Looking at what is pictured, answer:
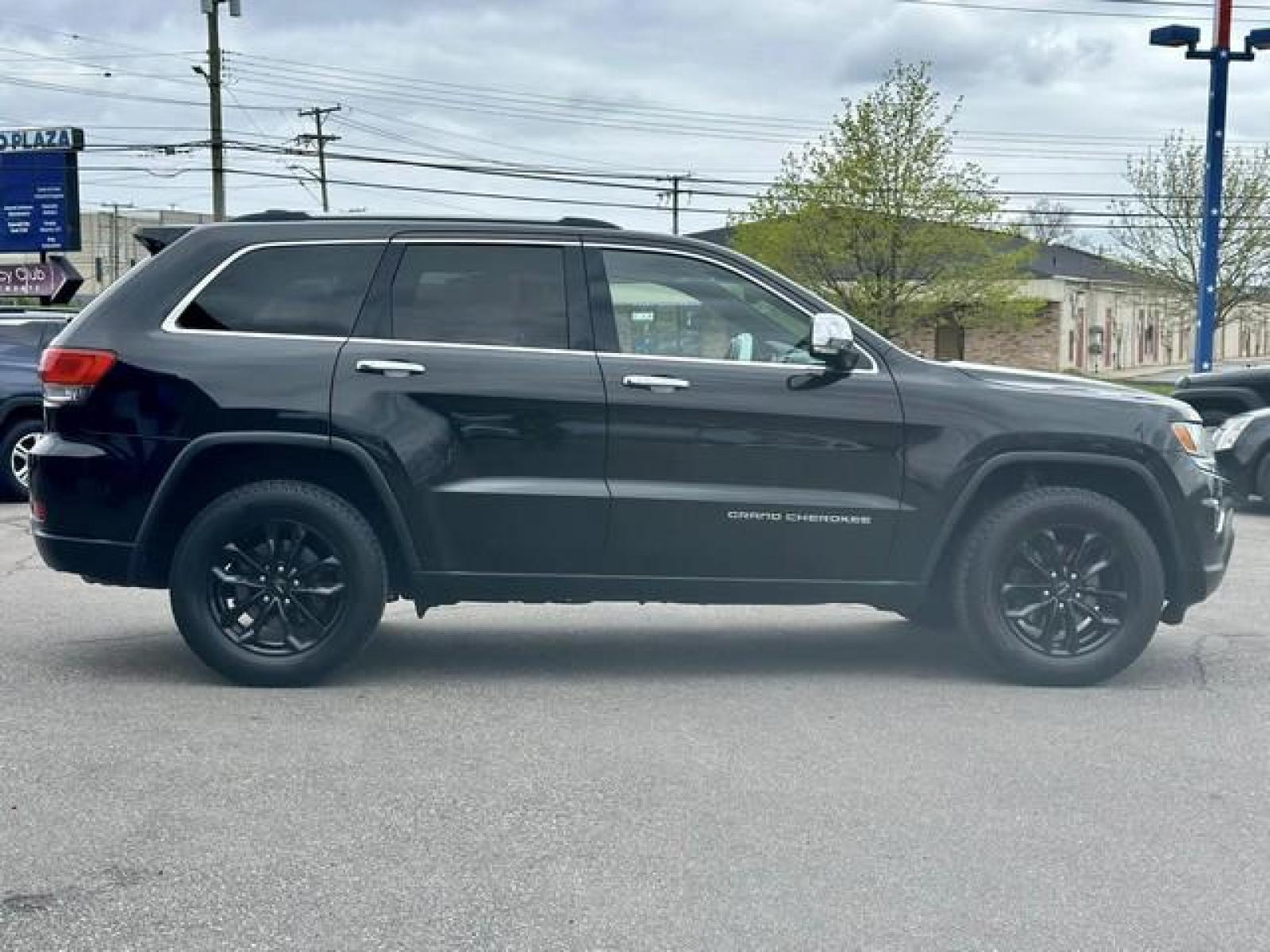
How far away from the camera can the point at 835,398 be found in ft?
20.3

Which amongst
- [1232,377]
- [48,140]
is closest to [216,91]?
[48,140]

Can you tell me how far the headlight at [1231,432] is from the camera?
43.3ft

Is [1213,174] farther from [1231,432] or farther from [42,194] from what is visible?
[42,194]

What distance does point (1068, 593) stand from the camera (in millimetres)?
6391

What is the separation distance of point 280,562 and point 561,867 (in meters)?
2.38

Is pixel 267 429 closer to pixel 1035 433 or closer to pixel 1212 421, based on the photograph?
pixel 1035 433

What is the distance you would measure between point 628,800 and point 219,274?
2881 mm

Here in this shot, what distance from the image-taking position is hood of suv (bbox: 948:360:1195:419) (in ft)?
20.8

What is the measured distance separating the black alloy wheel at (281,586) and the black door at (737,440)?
116 centimetres

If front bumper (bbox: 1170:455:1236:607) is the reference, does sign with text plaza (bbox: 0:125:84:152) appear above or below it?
above

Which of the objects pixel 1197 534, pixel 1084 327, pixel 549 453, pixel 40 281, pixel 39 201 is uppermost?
pixel 39 201

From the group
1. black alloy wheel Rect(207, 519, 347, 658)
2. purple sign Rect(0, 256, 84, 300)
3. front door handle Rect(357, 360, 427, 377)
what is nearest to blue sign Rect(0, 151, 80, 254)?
purple sign Rect(0, 256, 84, 300)

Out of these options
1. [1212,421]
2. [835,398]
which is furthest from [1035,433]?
[1212,421]

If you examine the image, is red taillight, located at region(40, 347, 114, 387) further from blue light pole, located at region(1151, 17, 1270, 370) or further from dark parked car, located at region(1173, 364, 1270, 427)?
blue light pole, located at region(1151, 17, 1270, 370)
